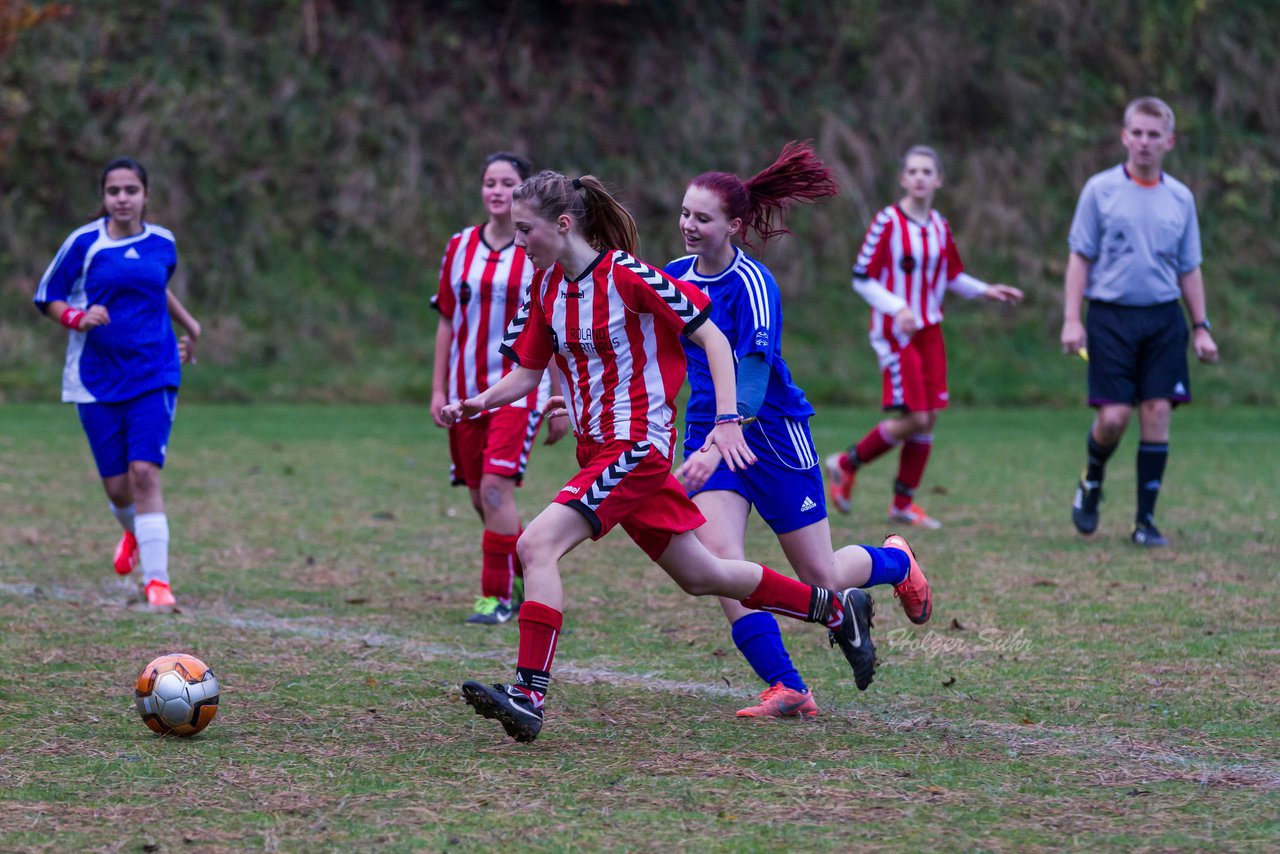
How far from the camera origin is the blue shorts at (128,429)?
7035mm

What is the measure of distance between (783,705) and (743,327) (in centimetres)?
115

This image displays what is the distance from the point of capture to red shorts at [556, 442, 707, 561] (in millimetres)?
4555

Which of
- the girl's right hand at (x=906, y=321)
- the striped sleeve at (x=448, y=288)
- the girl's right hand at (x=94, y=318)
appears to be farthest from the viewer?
the girl's right hand at (x=906, y=321)

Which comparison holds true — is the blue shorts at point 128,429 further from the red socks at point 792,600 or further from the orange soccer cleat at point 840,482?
the orange soccer cleat at point 840,482

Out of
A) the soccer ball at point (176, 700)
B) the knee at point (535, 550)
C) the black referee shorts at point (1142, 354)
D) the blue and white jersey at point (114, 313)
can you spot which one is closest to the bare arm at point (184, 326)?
the blue and white jersey at point (114, 313)

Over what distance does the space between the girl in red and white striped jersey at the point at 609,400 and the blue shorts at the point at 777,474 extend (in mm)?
297

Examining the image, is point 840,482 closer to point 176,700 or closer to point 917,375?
point 917,375

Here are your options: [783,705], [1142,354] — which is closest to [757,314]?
[783,705]

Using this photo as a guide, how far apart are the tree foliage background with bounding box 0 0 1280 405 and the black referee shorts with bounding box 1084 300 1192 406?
9.55 metres

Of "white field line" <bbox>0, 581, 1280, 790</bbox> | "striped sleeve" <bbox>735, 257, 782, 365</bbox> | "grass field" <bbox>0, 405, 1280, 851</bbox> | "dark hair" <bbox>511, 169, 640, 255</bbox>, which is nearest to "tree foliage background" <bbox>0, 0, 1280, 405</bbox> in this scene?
"grass field" <bbox>0, 405, 1280, 851</bbox>

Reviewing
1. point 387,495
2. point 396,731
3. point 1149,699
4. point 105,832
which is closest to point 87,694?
point 396,731

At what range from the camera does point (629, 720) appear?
4887 millimetres

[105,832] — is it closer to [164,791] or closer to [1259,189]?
[164,791]

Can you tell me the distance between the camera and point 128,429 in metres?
7.08
